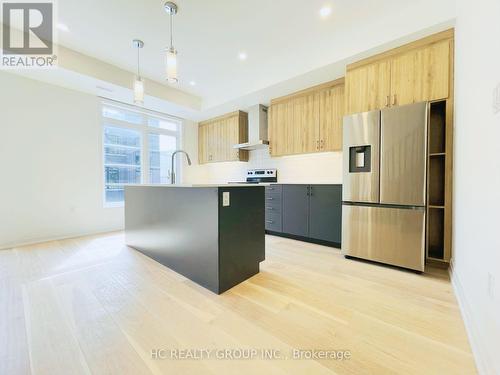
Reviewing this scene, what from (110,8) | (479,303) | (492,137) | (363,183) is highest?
(110,8)

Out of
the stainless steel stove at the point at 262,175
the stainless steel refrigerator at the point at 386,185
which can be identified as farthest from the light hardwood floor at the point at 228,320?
the stainless steel stove at the point at 262,175

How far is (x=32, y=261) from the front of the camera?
2.61 m

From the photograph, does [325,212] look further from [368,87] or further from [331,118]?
[368,87]

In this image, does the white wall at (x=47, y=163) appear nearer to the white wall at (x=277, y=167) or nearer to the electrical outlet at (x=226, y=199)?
the white wall at (x=277, y=167)

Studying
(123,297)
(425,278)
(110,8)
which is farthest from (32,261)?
(425,278)

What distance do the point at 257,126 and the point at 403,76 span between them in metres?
2.56

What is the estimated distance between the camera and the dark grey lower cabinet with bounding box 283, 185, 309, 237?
3.45 meters

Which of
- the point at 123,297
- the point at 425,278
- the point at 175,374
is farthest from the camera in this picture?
the point at 425,278

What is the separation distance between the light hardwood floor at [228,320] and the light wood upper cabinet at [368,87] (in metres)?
2.00

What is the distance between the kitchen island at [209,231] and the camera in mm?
→ 1869

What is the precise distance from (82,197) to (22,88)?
1894 millimetres

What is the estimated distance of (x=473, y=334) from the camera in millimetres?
1264

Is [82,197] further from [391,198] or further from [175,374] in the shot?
[391,198]

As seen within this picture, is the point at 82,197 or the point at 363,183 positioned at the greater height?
the point at 363,183
